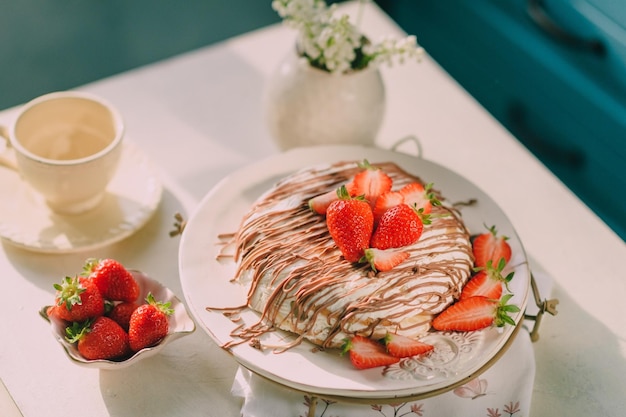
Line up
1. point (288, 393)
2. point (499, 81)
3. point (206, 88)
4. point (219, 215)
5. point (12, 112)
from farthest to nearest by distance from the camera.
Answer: point (499, 81), point (206, 88), point (12, 112), point (219, 215), point (288, 393)

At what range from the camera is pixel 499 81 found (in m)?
2.34

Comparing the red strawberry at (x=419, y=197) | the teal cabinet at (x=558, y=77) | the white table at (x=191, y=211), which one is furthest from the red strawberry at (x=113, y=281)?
the teal cabinet at (x=558, y=77)

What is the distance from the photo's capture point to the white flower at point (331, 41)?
1265 mm

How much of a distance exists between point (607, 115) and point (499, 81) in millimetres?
455

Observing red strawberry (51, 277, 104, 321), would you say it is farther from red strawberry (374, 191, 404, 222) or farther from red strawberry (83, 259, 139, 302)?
red strawberry (374, 191, 404, 222)

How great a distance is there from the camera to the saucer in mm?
1272

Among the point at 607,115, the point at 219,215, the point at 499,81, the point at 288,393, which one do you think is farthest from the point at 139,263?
the point at 499,81

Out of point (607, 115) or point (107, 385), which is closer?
point (107, 385)

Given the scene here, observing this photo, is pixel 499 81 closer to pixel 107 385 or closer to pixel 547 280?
pixel 547 280

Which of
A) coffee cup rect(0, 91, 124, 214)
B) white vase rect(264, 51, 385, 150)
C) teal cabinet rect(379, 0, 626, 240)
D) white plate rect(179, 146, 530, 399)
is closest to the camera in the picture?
white plate rect(179, 146, 530, 399)

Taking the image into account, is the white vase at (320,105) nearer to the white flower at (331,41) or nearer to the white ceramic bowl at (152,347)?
the white flower at (331,41)

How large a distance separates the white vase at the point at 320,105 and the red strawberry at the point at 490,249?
13.8 inches

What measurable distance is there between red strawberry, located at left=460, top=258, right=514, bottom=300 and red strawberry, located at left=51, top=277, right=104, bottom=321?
52 centimetres

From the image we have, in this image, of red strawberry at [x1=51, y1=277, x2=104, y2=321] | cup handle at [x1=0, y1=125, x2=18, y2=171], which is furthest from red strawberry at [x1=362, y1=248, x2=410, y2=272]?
cup handle at [x1=0, y1=125, x2=18, y2=171]
